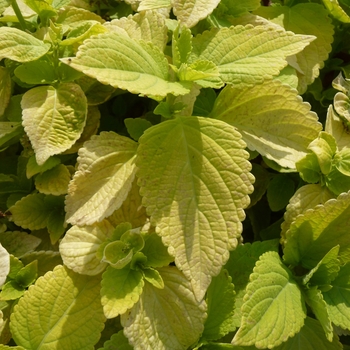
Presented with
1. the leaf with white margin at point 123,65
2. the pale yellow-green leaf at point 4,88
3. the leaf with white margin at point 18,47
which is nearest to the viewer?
the leaf with white margin at point 123,65

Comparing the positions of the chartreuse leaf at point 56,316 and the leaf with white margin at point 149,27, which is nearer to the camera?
the chartreuse leaf at point 56,316

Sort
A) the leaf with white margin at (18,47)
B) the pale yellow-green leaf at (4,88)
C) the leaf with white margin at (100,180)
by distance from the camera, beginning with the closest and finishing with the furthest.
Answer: the leaf with white margin at (100,180)
the leaf with white margin at (18,47)
the pale yellow-green leaf at (4,88)

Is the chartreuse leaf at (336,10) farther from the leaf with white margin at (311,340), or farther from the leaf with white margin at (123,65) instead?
the leaf with white margin at (311,340)

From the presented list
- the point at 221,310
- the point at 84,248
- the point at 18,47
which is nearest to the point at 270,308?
the point at 221,310

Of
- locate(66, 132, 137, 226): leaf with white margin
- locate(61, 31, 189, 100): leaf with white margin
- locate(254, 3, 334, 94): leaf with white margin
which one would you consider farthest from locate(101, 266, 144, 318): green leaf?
locate(254, 3, 334, 94): leaf with white margin

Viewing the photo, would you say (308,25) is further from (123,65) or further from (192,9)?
(123,65)

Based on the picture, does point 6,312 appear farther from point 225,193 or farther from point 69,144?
point 225,193

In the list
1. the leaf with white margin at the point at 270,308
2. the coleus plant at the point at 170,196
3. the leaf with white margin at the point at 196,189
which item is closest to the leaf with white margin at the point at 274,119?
the coleus plant at the point at 170,196
